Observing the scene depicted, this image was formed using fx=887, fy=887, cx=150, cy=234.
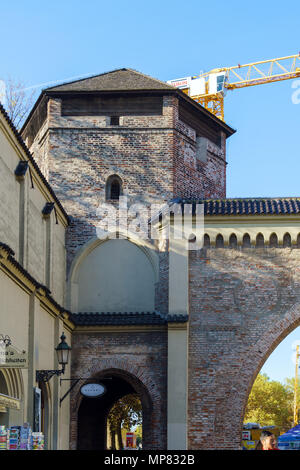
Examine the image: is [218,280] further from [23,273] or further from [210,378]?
[23,273]

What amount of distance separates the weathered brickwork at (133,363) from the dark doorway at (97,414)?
13.9 ft

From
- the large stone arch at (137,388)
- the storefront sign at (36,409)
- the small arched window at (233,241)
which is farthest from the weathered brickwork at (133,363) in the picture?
the storefront sign at (36,409)

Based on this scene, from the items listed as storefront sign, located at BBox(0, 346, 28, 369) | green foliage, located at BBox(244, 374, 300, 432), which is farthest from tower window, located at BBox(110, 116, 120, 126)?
green foliage, located at BBox(244, 374, 300, 432)

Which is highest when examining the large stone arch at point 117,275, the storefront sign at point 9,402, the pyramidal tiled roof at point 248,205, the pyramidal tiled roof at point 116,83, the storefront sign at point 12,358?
the pyramidal tiled roof at point 116,83

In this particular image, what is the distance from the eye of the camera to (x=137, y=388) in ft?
86.2

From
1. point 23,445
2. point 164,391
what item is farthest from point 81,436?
point 23,445

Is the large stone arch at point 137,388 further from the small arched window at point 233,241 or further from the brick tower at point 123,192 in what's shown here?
the small arched window at point 233,241

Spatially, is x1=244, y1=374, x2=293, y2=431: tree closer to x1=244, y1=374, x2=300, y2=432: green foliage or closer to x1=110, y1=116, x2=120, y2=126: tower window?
x1=244, y1=374, x2=300, y2=432: green foliage

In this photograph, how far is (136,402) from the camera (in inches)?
1561

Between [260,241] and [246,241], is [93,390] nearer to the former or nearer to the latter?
[246,241]

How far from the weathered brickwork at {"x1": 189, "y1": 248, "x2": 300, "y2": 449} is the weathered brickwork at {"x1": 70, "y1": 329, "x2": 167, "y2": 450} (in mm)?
984

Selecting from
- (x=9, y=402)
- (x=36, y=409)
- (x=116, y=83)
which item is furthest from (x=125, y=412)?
(x=9, y=402)

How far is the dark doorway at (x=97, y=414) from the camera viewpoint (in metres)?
30.9

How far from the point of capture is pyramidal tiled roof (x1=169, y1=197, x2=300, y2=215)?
2622cm
